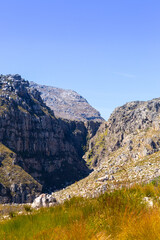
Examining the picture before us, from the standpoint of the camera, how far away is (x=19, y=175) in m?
136

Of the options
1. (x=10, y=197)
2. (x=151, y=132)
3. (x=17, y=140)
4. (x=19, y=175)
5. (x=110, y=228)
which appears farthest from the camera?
(x=17, y=140)

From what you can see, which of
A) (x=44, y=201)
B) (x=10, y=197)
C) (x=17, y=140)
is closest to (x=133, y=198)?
(x=44, y=201)

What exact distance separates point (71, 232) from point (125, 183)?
3475mm

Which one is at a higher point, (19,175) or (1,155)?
(1,155)

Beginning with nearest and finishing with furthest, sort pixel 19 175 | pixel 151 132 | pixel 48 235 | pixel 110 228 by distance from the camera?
1. pixel 48 235
2. pixel 110 228
3. pixel 19 175
4. pixel 151 132

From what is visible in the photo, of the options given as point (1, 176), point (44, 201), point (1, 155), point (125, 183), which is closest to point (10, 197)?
point (1, 176)

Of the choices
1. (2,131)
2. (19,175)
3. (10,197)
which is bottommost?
(10,197)

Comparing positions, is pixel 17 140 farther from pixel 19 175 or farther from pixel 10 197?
pixel 10 197

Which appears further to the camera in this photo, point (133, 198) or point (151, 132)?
point (151, 132)

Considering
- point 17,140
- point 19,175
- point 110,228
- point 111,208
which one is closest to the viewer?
point 110,228

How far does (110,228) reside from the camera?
525 centimetres

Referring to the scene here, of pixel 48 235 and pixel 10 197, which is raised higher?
pixel 48 235

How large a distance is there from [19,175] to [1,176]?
11641 mm

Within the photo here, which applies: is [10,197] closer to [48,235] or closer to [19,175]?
[19,175]
